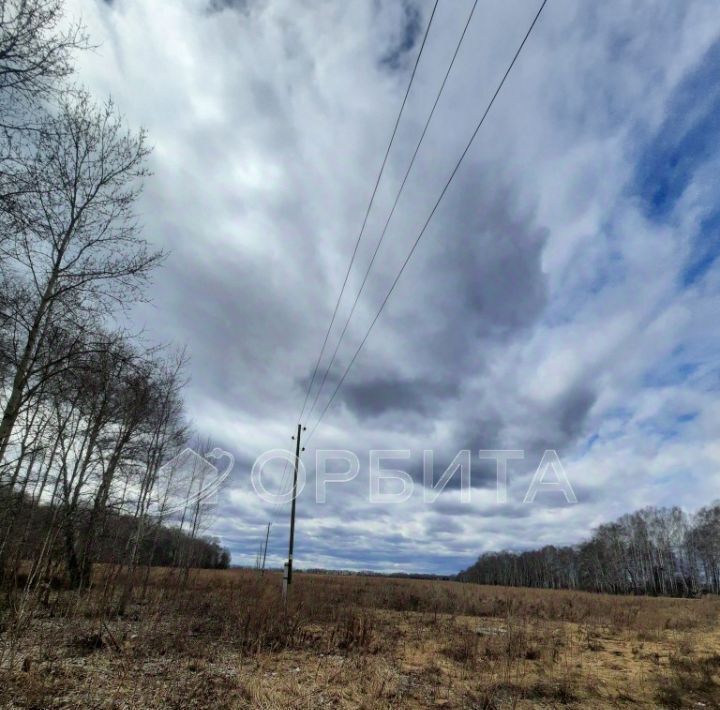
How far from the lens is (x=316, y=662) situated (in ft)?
32.3

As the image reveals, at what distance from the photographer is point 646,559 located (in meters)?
77.4

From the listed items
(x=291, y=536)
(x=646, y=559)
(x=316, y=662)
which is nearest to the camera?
(x=316, y=662)

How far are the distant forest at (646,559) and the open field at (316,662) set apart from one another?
236 feet

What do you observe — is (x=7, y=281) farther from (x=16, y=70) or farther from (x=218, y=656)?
(x=218, y=656)

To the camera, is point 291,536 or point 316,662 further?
point 291,536

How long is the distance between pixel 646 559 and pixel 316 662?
291 ft

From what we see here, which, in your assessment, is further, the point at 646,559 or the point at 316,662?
the point at 646,559

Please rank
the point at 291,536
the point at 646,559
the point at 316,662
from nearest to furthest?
the point at 316,662
the point at 291,536
the point at 646,559

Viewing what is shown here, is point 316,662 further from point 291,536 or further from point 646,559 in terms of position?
point 646,559

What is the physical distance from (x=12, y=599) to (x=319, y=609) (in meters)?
11.1

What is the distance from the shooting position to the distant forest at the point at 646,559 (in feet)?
229

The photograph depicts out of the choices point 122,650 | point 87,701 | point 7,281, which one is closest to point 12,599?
point 122,650

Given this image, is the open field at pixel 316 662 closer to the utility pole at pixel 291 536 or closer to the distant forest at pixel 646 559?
the utility pole at pixel 291 536

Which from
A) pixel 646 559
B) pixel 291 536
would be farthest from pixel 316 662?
pixel 646 559
